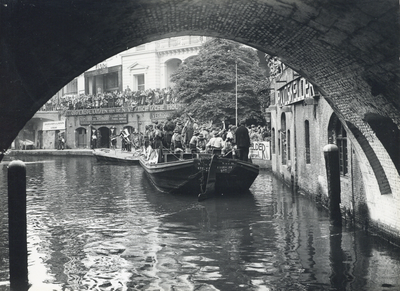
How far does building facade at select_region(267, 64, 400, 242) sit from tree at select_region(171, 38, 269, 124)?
934 cm

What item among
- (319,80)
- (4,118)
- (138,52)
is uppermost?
(138,52)

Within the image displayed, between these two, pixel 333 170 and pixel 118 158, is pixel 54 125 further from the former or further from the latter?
pixel 333 170

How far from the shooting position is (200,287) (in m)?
7.04

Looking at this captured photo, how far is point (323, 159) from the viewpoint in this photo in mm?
13750

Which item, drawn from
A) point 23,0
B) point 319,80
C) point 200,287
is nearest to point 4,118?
point 23,0

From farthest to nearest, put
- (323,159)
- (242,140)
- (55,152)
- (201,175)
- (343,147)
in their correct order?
(55,152)
(242,140)
(201,175)
(323,159)
(343,147)

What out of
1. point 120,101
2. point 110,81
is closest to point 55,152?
point 120,101

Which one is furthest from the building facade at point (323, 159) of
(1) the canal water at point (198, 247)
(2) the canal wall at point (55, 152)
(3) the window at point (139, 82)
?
(3) the window at point (139, 82)

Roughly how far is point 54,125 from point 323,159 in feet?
146

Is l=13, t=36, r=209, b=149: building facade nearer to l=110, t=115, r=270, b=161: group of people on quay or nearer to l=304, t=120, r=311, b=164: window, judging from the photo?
l=110, t=115, r=270, b=161: group of people on quay

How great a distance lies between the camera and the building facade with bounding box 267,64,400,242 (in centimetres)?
914

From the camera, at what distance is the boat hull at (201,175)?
16422 millimetres

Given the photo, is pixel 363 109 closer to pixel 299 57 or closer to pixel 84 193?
pixel 299 57

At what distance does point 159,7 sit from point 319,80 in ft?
12.8
